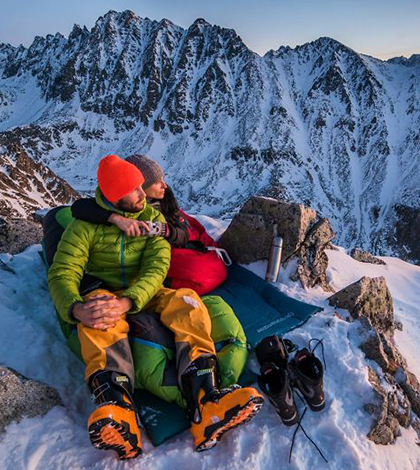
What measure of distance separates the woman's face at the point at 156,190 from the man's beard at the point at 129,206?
43.9 inches

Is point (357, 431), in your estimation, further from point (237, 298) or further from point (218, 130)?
point (218, 130)

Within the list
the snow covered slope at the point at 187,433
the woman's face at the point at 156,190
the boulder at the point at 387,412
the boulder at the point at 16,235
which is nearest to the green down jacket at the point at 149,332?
the snow covered slope at the point at 187,433

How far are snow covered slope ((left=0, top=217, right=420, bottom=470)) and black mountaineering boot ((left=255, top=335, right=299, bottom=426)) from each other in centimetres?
18

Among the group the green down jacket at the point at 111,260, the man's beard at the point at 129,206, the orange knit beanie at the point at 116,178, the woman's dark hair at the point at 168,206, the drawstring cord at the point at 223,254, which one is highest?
the orange knit beanie at the point at 116,178

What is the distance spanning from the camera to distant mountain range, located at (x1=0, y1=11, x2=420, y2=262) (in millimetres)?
113188

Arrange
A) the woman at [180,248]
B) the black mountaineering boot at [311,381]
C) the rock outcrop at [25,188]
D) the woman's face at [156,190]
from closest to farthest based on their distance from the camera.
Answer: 1. the black mountaineering boot at [311,381]
2. the woman at [180,248]
3. the woman's face at [156,190]
4. the rock outcrop at [25,188]

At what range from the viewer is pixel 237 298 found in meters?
5.38

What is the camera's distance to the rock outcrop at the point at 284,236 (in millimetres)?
6277

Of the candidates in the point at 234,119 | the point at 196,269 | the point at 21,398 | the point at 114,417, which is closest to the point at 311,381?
the point at 114,417

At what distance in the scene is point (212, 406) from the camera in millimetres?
2867

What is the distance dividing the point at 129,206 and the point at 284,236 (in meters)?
3.29

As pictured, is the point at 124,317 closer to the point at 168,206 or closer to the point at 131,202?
the point at 131,202

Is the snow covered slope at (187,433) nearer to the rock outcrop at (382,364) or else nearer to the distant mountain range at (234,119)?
the rock outcrop at (382,364)

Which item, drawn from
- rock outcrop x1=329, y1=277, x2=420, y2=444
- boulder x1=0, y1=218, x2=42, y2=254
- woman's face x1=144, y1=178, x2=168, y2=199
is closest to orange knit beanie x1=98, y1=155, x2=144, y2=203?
woman's face x1=144, y1=178, x2=168, y2=199
